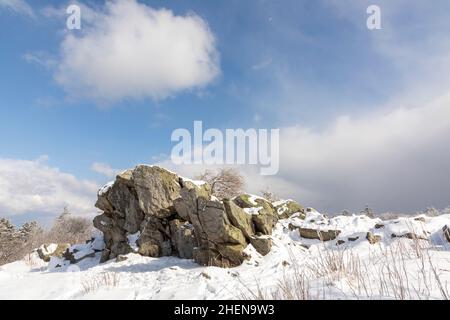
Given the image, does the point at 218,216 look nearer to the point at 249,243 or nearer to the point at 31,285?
the point at 249,243

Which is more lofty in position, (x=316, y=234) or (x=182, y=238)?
(x=316, y=234)

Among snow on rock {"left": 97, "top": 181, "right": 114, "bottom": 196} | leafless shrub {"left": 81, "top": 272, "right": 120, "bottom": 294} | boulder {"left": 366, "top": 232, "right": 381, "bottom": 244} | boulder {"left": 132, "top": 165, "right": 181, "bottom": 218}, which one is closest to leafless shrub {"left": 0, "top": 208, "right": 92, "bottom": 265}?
snow on rock {"left": 97, "top": 181, "right": 114, "bottom": 196}

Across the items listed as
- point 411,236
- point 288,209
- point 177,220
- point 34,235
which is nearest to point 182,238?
point 177,220

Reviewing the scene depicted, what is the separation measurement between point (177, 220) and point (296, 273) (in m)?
13.5

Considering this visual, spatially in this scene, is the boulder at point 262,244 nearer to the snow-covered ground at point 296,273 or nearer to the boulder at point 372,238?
the snow-covered ground at point 296,273

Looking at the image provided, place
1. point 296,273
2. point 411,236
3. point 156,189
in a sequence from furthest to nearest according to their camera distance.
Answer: point 156,189 → point 411,236 → point 296,273

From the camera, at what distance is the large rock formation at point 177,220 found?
1374 cm

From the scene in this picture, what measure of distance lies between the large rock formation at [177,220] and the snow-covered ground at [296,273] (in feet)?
2.53

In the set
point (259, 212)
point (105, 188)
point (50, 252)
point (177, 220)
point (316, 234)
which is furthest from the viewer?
point (50, 252)

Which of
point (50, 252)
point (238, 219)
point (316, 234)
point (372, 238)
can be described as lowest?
point (50, 252)

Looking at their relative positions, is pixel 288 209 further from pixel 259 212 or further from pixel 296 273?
pixel 296 273

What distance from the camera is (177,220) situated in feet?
55.3

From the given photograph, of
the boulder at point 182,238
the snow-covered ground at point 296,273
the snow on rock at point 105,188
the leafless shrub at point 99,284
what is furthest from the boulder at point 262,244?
the snow on rock at point 105,188
